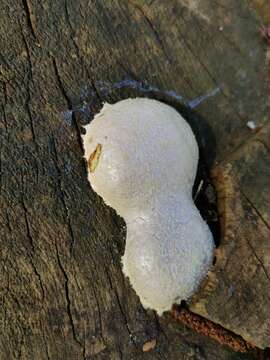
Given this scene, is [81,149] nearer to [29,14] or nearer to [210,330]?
[29,14]

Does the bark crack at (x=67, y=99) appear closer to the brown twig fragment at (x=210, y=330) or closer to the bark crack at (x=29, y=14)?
the bark crack at (x=29, y=14)

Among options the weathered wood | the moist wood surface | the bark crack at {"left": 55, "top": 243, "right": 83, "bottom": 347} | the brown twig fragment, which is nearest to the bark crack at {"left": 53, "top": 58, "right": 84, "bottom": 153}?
the moist wood surface

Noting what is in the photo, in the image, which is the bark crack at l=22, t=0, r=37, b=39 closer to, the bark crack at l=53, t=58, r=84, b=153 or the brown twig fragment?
the bark crack at l=53, t=58, r=84, b=153

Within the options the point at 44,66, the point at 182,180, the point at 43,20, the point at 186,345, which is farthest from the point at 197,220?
the point at 43,20

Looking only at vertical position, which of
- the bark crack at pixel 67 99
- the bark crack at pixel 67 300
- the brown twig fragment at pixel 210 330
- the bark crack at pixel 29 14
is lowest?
the bark crack at pixel 67 300

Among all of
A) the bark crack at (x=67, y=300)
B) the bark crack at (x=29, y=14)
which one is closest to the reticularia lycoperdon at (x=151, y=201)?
the bark crack at (x=67, y=300)

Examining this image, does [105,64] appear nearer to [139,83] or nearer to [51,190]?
[139,83]
